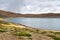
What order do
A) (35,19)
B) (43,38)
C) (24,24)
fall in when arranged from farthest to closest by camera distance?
1. (35,19)
2. (24,24)
3. (43,38)

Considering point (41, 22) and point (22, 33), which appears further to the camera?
point (41, 22)

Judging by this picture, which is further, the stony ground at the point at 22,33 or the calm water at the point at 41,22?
the calm water at the point at 41,22

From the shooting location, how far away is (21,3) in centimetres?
366

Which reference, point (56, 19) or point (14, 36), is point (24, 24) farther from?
point (56, 19)

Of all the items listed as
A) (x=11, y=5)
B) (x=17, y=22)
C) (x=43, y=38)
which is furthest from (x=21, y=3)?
(x=43, y=38)

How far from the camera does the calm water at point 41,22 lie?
11.5 feet

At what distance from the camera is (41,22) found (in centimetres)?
370

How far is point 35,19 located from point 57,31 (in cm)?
74

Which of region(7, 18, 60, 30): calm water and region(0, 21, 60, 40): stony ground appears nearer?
region(0, 21, 60, 40): stony ground

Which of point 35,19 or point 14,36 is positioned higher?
point 35,19

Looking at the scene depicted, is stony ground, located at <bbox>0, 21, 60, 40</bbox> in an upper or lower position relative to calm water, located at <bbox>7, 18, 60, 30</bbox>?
lower

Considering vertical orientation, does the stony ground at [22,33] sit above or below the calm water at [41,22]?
below

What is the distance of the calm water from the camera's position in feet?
11.5

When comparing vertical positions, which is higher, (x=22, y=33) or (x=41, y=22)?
(x=41, y=22)
